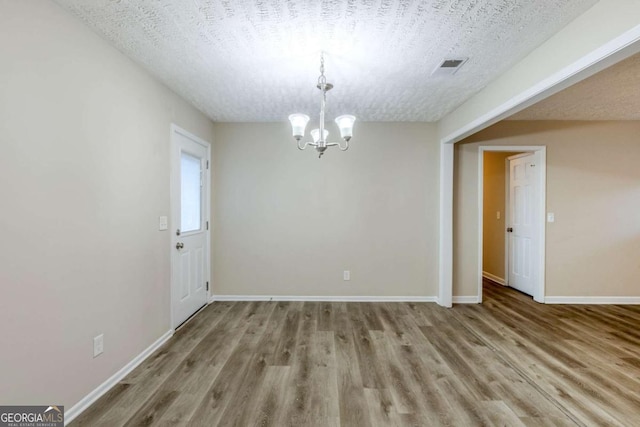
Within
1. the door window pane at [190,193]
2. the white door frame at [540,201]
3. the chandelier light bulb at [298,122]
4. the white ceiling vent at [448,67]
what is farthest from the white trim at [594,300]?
the door window pane at [190,193]

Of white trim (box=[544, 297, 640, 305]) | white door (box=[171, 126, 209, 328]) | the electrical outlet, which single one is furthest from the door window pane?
white trim (box=[544, 297, 640, 305])

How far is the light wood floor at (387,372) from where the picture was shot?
6.03 ft

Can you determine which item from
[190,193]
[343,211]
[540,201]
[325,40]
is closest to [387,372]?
[343,211]

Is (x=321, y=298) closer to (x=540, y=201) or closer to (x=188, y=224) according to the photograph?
A: (x=188, y=224)

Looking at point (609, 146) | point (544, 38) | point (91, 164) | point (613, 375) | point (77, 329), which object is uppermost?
point (544, 38)

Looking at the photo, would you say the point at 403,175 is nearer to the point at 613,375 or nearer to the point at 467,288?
the point at 467,288

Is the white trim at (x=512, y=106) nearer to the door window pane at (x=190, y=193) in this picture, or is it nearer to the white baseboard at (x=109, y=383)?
the door window pane at (x=190, y=193)

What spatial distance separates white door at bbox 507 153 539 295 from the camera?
4242 millimetres

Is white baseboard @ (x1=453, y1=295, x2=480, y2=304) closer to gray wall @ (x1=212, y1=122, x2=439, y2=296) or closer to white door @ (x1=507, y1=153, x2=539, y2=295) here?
gray wall @ (x1=212, y1=122, x2=439, y2=296)

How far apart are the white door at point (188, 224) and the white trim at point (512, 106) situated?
3195mm

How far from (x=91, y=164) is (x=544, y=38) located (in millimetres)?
3249

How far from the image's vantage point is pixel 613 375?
2.28 meters

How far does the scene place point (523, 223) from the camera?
450 centimetres

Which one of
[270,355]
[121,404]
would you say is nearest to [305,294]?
[270,355]
